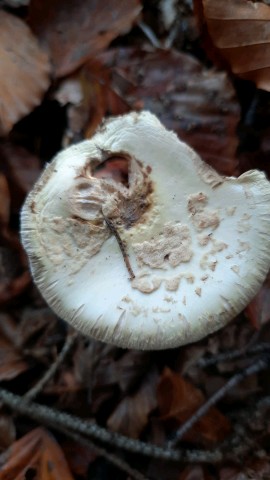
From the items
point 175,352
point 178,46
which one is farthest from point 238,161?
point 175,352

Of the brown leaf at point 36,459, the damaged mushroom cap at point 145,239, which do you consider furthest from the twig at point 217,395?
the damaged mushroom cap at point 145,239

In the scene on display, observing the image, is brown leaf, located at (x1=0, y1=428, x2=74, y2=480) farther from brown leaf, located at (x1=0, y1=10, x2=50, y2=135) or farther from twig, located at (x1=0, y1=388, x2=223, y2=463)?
brown leaf, located at (x1=0, y1=10, x2=50, y2=135)

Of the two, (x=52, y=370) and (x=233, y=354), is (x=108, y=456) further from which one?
(x=233, y=354)

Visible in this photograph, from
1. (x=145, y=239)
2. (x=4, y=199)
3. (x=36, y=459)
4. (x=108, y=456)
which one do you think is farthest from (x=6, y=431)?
(x=145, y=239)

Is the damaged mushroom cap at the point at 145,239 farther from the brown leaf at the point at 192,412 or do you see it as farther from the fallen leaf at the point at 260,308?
the brown leaf at the point at 192,412

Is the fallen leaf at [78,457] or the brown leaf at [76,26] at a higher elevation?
the brown leaf at [76,26]

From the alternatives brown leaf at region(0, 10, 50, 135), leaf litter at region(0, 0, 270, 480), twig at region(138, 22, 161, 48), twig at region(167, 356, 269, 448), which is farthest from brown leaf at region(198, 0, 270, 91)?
twig at region(167, 356, 269, 448)
